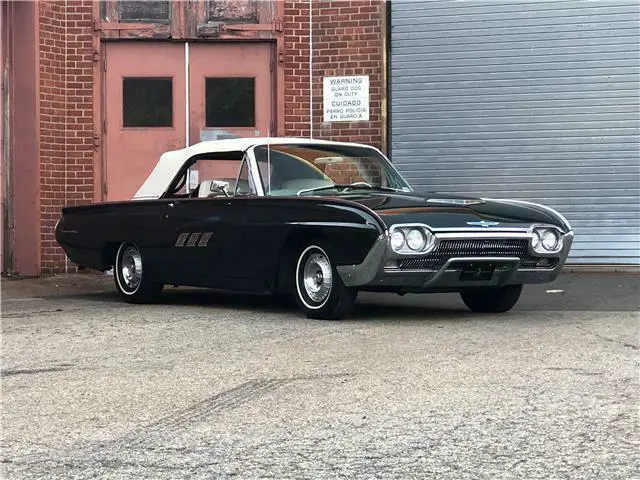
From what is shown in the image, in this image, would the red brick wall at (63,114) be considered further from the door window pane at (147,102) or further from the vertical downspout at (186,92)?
the vertical downspout at (186,92)

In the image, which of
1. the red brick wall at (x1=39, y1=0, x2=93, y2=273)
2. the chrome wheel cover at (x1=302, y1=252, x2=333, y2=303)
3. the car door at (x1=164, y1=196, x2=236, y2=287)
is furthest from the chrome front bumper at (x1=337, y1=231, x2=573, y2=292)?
the red brick wall at (x1=39, y1=0, x2=93, y2=273)

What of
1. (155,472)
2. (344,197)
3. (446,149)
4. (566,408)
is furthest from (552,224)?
(446,149)

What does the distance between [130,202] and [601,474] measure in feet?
20.7

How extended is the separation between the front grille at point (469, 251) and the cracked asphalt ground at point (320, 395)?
1.51 feet

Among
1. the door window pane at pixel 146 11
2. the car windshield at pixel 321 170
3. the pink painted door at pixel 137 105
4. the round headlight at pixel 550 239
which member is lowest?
the round headlight at pixel 550 239

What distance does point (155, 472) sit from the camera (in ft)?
11.4

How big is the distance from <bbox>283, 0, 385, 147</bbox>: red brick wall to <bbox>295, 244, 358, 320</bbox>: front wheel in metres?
5.86

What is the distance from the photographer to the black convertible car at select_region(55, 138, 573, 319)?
6.79 metres

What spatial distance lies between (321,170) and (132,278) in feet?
7.35

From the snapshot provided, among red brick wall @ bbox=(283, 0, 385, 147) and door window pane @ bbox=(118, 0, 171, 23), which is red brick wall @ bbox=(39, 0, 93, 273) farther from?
red brick wall @ bbox=(283, 0, 385, 147)

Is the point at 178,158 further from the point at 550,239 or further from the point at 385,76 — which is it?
the point at 385,76

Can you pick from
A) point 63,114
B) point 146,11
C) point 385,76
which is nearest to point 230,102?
point 146,11

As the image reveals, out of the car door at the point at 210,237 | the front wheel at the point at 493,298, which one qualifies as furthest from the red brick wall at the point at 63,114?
the front wheel at the point at 493,298

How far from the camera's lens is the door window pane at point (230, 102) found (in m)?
13.0
